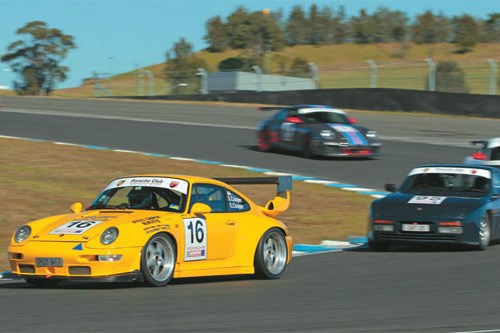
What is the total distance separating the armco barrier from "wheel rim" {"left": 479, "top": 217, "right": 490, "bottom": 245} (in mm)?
19203

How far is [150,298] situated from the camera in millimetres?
8234

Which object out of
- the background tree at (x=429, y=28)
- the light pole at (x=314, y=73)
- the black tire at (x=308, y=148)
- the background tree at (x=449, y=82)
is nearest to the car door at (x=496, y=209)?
the black tire at (x=308, y=148)

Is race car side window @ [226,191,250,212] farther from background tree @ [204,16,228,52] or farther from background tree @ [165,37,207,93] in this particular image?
background tree @ [204,16,228,52]

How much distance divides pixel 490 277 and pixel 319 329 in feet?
12.0

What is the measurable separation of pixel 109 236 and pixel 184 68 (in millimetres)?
67416

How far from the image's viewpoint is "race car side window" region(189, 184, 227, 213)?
9758mm

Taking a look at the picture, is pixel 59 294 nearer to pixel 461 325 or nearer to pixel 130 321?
pixel 130 321

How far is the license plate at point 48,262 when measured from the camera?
28.2 ft

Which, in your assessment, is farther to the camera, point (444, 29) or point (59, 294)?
point (444, 29)

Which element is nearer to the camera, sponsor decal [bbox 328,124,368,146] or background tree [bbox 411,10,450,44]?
sponsor decal [bbox 328,124,368,146]

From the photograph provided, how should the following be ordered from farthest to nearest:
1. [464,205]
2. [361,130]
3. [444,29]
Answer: [444,29]
[361,130]
[464,205]

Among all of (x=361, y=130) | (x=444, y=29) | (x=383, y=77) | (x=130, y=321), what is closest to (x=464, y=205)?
(x=130, y=321)

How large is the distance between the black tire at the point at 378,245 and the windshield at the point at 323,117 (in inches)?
441

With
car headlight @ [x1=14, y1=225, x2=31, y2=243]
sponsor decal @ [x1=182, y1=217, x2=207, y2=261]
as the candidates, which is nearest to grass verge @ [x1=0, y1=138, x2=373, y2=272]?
car headlight @ [x1=14, y1=225, x2=31, y2=243]
